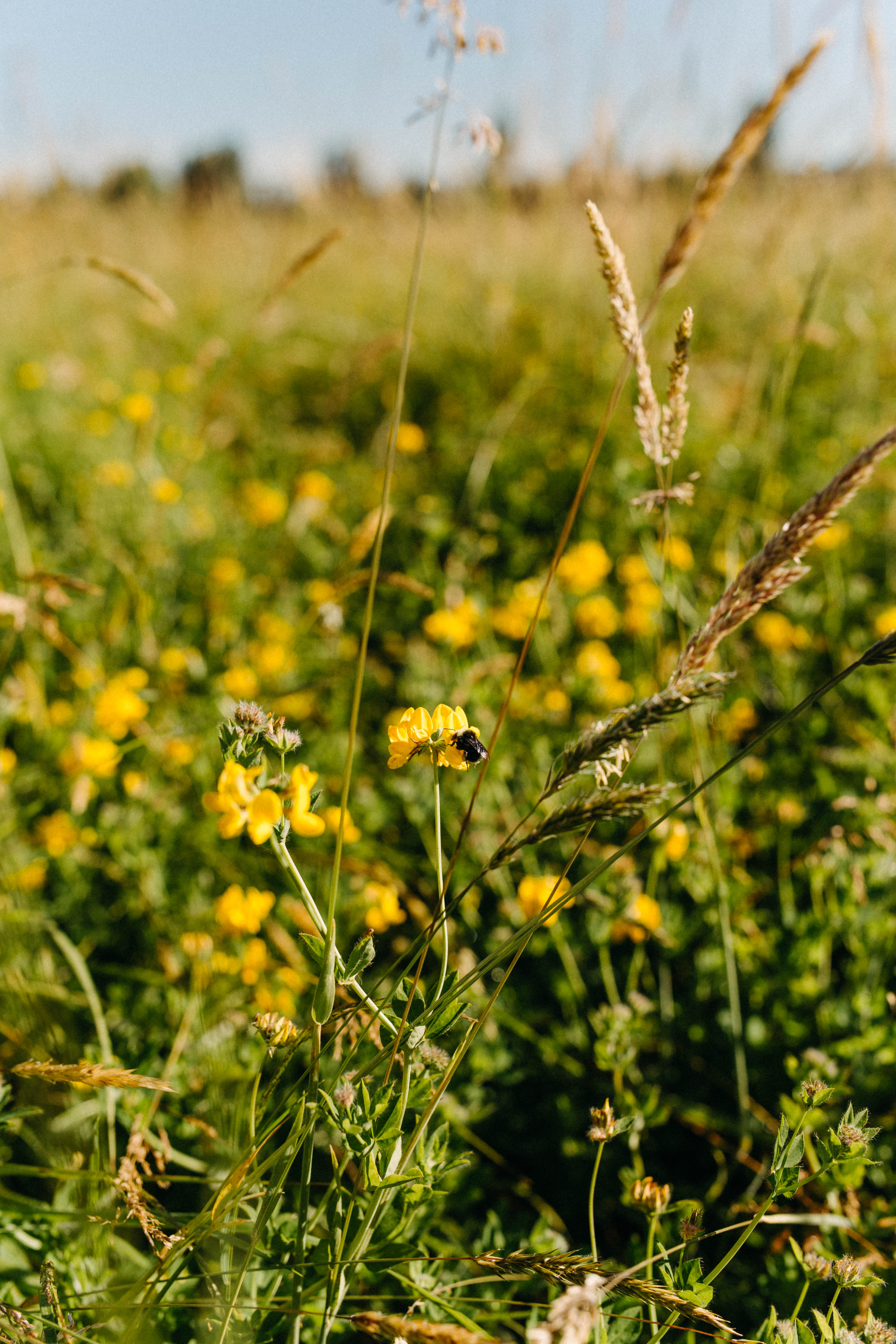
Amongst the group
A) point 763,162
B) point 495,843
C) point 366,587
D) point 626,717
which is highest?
point 763,162

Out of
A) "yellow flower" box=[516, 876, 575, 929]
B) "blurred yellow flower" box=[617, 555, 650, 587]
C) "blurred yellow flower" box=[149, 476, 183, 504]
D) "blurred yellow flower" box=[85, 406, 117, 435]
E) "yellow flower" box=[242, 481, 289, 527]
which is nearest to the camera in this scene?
"yellow flower" box=[516, 876, 575, 929]

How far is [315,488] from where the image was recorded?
2949 mm

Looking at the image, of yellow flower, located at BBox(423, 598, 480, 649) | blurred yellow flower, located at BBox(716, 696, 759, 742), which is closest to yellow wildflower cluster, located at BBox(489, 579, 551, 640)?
yellow flower, located at BBox(423, 598, 480, 649)

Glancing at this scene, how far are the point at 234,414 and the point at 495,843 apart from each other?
3.34 m

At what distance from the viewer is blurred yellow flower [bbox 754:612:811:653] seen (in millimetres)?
2266

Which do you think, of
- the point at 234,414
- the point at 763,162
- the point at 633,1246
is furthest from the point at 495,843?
the point at 763,162

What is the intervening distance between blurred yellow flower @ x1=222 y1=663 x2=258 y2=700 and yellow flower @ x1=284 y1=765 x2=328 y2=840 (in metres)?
1.28

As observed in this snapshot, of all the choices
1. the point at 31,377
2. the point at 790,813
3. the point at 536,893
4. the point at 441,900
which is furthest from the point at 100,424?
the point at 441,900

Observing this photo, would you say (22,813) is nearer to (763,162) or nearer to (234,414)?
(234,414)

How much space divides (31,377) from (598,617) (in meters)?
2.81

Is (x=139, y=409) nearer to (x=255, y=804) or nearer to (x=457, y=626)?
(x=457, y=626)

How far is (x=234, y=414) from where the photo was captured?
4.24m

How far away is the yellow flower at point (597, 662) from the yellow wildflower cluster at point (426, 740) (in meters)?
1.15

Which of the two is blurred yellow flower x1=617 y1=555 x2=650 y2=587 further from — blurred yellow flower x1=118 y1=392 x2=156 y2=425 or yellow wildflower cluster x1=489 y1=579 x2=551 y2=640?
blurred yellow flower x1=118 y1=392 x2=156 y2=425
